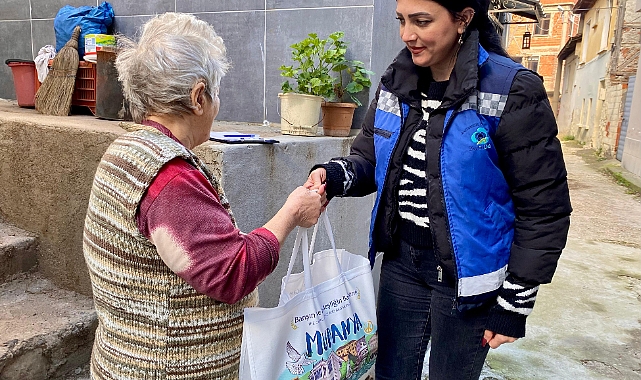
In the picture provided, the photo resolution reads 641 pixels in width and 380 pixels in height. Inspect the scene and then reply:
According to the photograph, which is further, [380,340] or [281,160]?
[281,160]

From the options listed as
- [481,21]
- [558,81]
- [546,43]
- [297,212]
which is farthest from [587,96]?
[297,212]

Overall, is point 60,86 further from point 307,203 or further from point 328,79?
point 307,203

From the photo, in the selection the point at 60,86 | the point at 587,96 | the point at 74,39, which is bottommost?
the point at 60,86

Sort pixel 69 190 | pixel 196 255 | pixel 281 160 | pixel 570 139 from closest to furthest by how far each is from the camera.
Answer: pixel 196 255
pixel 281 160
pixel 69 190
pixel 570 139

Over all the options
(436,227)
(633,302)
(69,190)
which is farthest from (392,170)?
(633,302)

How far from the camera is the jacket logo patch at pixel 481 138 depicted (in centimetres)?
144

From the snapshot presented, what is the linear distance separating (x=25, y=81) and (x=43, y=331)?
2306mm

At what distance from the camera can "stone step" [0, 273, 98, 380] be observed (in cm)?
221

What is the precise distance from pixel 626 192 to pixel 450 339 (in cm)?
1017

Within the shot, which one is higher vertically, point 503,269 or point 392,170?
point 392,170

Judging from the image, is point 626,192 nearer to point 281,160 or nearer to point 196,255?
point 281,160

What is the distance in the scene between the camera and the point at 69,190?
8.61 feet

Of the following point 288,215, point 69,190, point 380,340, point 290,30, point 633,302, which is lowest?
point 633,302

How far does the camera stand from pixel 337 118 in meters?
2.93
